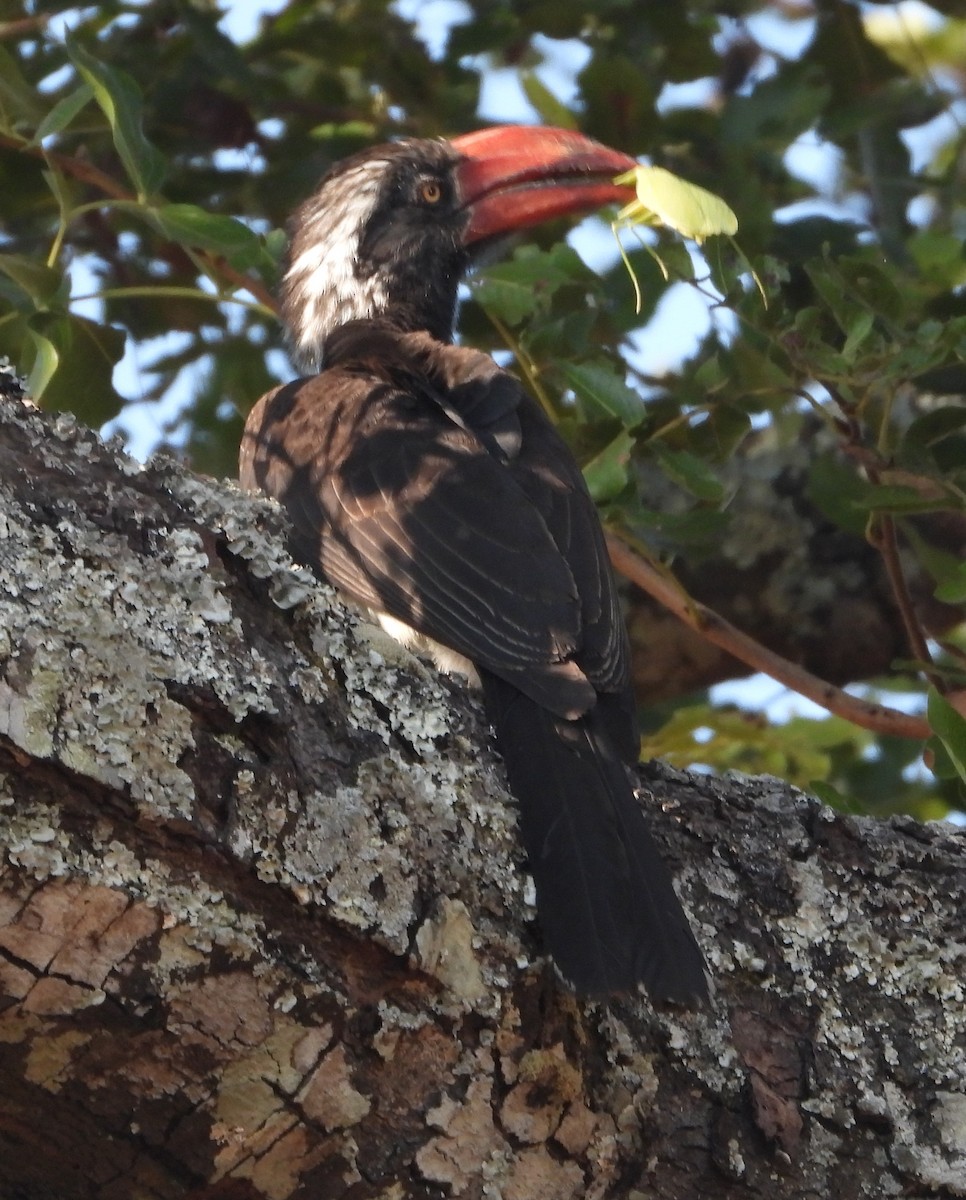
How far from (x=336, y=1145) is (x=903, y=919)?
883mm

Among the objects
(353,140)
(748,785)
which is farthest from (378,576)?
(353,140)

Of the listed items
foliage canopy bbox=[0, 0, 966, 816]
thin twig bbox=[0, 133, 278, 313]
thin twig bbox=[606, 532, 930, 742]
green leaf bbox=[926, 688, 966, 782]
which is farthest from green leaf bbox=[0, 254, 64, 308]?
green leaf bbox=[926, 688, 966, 782]

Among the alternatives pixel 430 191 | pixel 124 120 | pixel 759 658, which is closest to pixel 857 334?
pixel 759 658

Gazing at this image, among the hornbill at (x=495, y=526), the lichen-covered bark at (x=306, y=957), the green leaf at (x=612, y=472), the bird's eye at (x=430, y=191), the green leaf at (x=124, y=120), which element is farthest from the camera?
the bird's eye at (x=430, y=191)

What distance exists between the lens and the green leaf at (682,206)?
2.27 m

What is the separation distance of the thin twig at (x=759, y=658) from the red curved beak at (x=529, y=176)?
93 centimetres

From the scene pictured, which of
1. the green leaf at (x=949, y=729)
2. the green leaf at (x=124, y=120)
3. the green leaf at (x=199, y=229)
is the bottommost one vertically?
the green leaf at (x=949, y=729)

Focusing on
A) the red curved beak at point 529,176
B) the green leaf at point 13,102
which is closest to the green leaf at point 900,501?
the red curved beak at point 529,176

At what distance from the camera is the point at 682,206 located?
89.7 inches

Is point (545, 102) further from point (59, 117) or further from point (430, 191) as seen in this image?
point (59, 117)

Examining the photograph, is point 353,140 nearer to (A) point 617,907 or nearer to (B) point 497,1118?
(A) point 617,907

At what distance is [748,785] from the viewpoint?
2.29 meters

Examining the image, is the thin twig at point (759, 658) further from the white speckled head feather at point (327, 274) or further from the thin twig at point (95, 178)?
the white speckled head feather at point (327, 274)

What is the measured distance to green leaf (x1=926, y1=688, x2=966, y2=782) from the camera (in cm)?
Answer: 224
